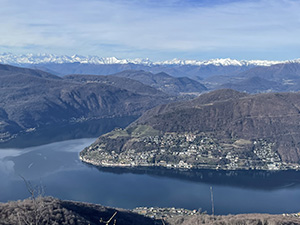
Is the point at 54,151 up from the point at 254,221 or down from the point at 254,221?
down

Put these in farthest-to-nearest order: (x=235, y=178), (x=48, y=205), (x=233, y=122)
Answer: (x=233, y=122) < (x=235, y=178) < (x=48, y=205)

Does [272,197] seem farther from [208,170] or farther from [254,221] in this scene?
[254,221]

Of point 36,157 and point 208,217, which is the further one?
point 36,157

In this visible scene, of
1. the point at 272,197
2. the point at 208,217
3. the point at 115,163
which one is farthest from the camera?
the point at 115,163

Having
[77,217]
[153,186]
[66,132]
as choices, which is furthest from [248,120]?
[77,217]

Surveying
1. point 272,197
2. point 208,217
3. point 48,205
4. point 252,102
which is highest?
point 252,102

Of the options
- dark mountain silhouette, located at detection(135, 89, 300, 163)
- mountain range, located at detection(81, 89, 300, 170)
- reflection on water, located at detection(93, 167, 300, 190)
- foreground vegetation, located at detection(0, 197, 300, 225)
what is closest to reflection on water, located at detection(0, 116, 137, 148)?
mountain range, located at detection(81, 89, 300, 170)

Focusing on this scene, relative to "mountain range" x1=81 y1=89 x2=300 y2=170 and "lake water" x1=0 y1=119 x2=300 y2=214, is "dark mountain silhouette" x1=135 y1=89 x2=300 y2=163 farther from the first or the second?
"lake water" x1=0 y1=119 x2=300 y2=214

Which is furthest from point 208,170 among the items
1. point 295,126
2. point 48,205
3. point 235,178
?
point 48,205

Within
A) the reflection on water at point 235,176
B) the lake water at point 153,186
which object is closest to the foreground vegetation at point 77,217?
the lake water at point 153,186
